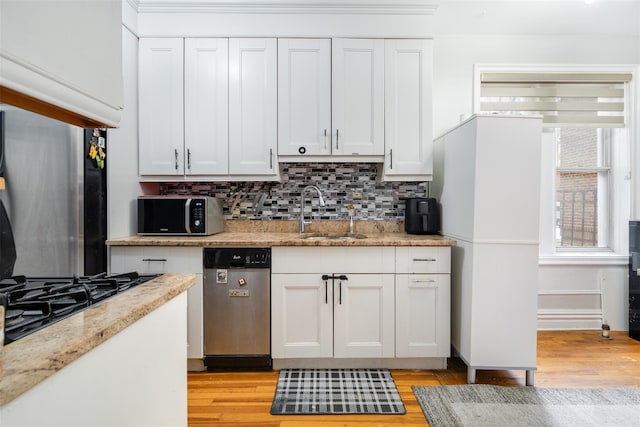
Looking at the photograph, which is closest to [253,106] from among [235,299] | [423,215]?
[235,299]

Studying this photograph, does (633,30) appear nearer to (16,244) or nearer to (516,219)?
(516,219)

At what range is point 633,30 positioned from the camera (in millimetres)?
3074

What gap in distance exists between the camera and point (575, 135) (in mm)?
3244

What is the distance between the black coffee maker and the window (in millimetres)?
1043

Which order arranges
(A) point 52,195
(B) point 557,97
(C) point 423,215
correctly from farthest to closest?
(B) point 557,97 → (C) point 423,215 → (A) point 52,195

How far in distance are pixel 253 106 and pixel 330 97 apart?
584 millimetres

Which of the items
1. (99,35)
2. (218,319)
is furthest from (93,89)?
(218,319)

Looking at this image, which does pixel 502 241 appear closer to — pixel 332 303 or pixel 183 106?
pixel 332 303

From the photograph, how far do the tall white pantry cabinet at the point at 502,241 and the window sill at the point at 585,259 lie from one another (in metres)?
1.18

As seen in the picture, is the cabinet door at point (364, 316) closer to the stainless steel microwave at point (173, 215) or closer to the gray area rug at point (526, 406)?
the gray area rug at point (526, 406)

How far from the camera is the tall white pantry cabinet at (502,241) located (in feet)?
7.20

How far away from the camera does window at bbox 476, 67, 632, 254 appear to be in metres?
3.15

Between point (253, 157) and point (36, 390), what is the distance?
2.27 m

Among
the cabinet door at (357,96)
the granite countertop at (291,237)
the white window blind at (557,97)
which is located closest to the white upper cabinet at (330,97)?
the cabinet door at (357,96)
